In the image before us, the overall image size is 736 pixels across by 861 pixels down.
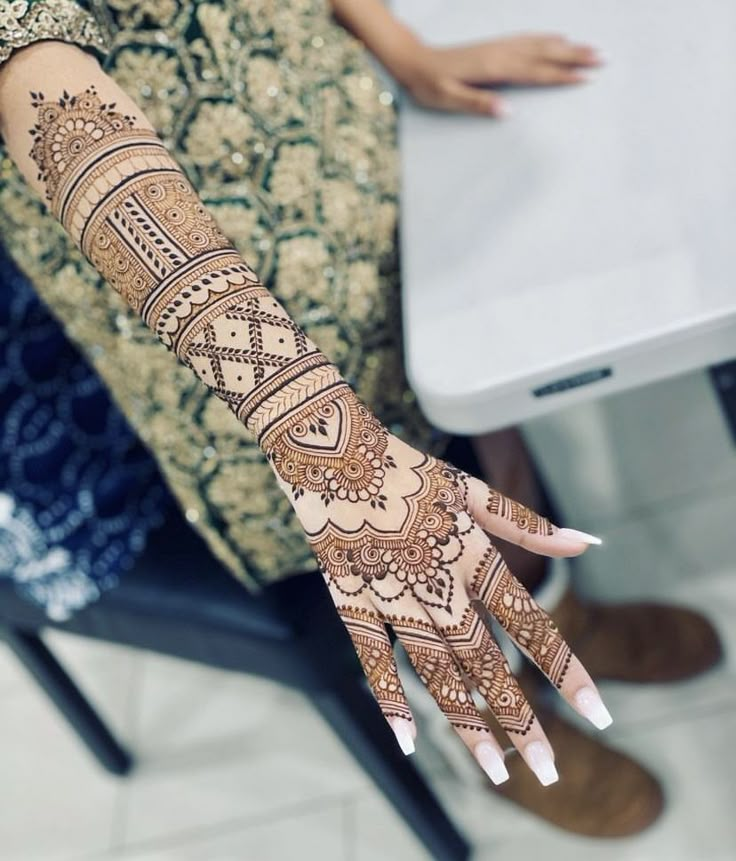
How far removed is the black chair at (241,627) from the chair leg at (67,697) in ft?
0.49

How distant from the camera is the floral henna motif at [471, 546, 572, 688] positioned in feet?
1.69

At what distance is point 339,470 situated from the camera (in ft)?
1.71

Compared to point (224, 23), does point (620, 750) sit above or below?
below

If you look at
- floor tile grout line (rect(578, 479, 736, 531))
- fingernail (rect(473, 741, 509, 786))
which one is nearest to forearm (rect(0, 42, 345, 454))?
fingernail (rect(473, 741, 509, 786))

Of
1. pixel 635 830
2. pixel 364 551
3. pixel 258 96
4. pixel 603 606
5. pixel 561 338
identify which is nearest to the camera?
pixel 364 551

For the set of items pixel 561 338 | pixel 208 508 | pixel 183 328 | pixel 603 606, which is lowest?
pixel 603 606

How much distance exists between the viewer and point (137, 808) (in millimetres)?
1328

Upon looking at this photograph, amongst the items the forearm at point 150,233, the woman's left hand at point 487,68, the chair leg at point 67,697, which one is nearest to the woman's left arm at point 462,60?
the woman's left hand at point 487,68

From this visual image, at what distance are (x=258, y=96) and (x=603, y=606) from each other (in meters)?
0.81

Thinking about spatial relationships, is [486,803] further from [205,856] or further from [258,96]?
[258,96]

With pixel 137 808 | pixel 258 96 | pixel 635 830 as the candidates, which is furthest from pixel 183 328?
pixel 137 808

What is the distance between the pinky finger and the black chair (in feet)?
1.10

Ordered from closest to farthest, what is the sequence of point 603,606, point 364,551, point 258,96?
point 364,551 → point 258,96 → point 603,606

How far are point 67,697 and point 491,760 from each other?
2.98 ft
